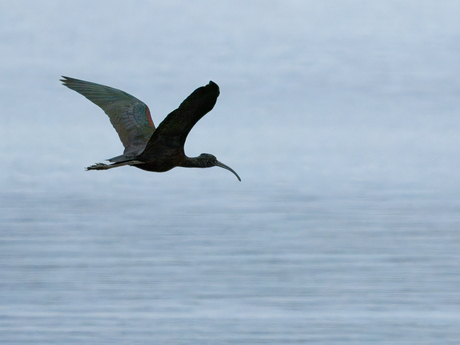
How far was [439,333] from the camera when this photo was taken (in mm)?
8711

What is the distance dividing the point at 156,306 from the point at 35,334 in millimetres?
1176

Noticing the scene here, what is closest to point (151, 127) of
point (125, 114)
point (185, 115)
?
point (125, 114)

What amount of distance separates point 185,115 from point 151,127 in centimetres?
169

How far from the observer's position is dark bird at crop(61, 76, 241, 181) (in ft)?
25.5

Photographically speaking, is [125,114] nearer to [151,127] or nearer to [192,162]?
[151,127]

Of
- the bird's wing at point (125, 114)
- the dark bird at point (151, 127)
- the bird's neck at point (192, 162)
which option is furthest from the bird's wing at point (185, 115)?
the bird's wing at point (125, 114)

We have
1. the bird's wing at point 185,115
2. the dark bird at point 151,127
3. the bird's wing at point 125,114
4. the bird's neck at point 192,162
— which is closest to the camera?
the bird's wing at point 185,115

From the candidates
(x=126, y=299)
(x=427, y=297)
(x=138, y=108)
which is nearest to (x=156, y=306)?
(x=126, y=299)

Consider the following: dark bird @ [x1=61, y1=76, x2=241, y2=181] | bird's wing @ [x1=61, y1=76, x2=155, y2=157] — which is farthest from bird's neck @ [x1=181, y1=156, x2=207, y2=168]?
bird's wing @ [x1=61, y1=76, x2=155, y2=157]

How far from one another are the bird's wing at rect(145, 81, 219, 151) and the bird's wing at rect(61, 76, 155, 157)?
59 centimetres

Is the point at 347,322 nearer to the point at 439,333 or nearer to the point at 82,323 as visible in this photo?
the point at 439,333

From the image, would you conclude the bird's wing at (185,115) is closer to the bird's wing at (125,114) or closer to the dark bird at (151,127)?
the dark bird at (151,127)

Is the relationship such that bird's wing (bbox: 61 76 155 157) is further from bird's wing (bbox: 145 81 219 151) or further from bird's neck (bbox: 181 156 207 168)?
bird's wing (bbox: 145 81 219 151)

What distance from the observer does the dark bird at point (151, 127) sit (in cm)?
776
